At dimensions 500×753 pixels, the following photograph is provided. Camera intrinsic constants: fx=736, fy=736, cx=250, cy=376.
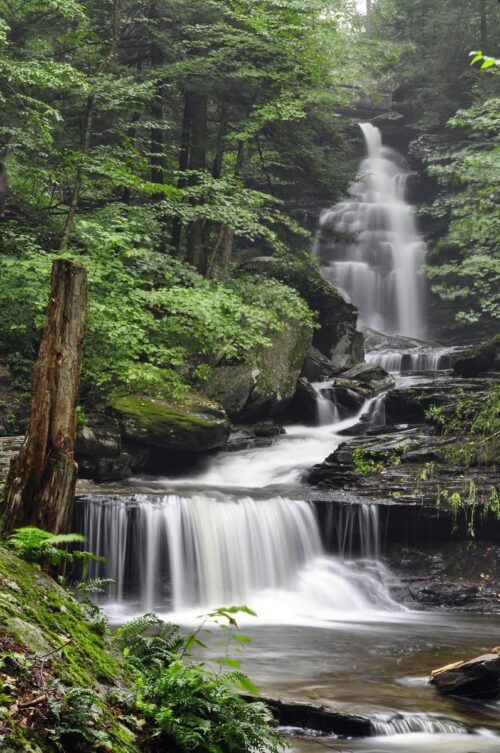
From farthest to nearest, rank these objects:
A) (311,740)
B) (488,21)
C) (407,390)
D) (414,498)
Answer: (488,21), (407,390), (414,498), (311,740)

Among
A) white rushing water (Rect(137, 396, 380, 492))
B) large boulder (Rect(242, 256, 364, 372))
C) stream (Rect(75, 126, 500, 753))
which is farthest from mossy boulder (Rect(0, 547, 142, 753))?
large boulder (Rect(242, 256, 364, 372))

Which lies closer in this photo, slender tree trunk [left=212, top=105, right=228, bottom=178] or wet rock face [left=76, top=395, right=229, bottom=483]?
Answer: wet rock face [left=76, top=395, right=229, bottom=483]

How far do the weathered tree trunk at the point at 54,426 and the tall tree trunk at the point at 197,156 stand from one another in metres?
13.1

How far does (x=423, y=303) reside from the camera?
30.7 m

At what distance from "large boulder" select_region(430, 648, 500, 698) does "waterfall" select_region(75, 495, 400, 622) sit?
4368mm

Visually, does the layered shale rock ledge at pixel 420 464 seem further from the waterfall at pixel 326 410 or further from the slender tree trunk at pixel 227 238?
the slender tree trunk at pixel 227 238

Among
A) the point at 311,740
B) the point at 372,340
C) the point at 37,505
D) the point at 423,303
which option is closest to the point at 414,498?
the point at 311,740

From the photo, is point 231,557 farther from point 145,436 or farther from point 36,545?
point 36,545

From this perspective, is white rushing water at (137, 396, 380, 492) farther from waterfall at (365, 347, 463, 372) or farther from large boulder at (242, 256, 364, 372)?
waterfall at (365, 347, 463, 372)

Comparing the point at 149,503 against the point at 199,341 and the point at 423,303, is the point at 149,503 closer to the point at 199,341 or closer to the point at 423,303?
the point at 199,341

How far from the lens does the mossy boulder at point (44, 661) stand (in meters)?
2.48

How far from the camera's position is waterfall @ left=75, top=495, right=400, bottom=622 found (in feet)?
37.7

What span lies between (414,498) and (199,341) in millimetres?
4794

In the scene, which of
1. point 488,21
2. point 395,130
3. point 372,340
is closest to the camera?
point 372,340
